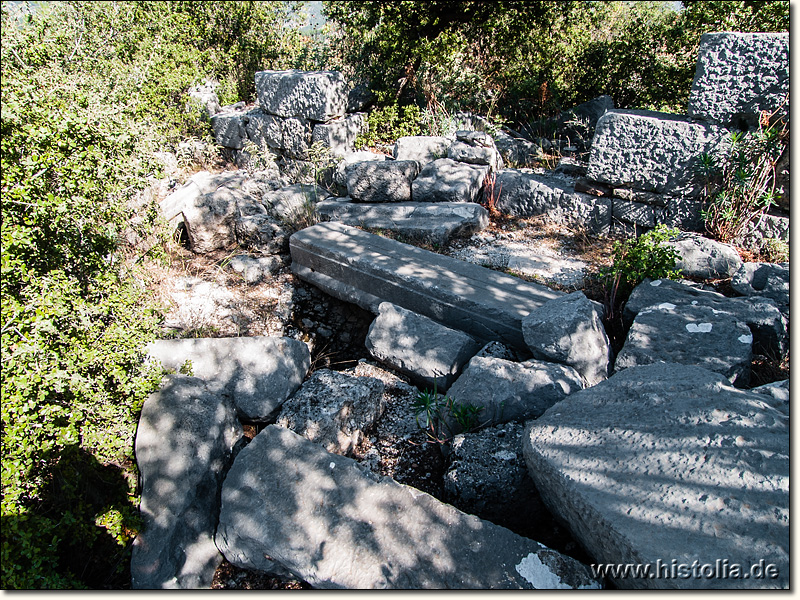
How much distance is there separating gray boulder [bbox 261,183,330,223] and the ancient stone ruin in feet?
0.07

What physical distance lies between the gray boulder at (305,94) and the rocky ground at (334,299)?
2.34 metres

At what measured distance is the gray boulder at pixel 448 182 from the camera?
550cm

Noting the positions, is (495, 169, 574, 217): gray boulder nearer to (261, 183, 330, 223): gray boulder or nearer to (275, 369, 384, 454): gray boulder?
(261, 183, 330, 223): gray boulder

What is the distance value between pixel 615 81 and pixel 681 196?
10.7ft

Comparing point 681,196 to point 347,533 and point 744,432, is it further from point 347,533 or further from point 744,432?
point 347,533

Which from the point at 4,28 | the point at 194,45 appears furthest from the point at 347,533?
the point at 194,45

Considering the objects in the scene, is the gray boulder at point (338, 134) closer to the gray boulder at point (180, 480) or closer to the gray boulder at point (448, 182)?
the gray boulder at point (448, 182)

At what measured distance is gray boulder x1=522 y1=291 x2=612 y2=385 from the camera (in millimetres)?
3064

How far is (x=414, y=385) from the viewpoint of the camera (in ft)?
11.4

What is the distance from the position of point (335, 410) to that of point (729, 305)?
264 cm

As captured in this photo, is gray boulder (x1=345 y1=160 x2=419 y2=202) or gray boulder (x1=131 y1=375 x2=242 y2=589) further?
gray boulder (x1=345 y1=160 x2=419 y2=202)

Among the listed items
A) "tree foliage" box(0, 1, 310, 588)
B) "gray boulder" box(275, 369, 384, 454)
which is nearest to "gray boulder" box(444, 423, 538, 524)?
"gray boulder" box(275, 369, 384, 454)

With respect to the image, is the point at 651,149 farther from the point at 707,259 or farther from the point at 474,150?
the point at 474,150

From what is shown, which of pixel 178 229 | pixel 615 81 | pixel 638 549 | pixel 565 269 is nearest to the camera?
pixel 638 549
